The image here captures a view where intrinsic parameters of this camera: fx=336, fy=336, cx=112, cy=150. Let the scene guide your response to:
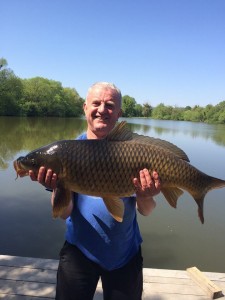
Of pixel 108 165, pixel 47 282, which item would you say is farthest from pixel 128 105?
pixel 108 165

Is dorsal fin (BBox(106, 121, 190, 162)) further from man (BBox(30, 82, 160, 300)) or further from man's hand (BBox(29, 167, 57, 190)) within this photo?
man's hand (BBox(29, 167, 57, 190))

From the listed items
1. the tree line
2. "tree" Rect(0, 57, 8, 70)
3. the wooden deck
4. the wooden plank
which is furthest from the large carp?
"tree" Rect(0, 57, 8, 70)

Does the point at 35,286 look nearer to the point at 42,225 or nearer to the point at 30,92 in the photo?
the point at 42,225

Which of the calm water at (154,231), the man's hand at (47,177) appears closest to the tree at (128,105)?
the calm water at (154,231)

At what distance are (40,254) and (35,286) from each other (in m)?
2.90

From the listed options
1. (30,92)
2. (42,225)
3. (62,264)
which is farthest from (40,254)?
(30,92)

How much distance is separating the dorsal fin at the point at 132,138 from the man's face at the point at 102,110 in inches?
12.2

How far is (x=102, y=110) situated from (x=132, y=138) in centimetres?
36

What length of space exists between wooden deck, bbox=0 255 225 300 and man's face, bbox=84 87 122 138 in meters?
2.03

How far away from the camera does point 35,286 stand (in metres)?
3.68

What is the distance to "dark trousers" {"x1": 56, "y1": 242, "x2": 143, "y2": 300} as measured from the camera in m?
2.36

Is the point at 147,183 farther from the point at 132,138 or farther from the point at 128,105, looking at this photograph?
the point at 128,105

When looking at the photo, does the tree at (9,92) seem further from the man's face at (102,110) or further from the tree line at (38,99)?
the man's face at (102,110)

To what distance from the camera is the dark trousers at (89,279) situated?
7.75ft
